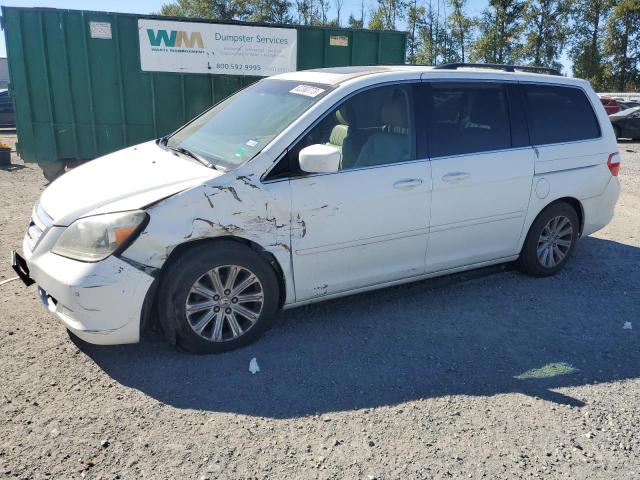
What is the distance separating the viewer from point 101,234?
345 cm

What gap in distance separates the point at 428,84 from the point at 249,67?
5.78 metres

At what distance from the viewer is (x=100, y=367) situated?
12.1ft

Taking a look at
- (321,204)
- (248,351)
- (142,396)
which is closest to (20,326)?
(142,396)

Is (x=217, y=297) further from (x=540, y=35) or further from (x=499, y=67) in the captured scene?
(x=540, y=35)

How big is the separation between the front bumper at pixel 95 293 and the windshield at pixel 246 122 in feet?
3.17

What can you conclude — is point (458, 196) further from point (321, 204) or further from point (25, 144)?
point (25, 144)

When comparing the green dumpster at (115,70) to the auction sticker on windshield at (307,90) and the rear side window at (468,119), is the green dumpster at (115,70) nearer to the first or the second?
the auction sticker on windshield at (307,90)

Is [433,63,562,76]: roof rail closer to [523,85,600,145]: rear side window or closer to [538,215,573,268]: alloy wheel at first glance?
[523,85,600,145]: rear side window

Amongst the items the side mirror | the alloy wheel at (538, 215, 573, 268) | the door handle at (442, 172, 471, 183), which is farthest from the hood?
the alloy wheel at (538, 215, 573, 268)

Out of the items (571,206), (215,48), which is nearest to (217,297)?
(571,206)

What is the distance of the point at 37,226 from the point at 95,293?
80 cm

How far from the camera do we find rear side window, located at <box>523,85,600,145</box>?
16.6 ft

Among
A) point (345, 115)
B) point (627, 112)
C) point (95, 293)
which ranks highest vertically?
point (345, 115)

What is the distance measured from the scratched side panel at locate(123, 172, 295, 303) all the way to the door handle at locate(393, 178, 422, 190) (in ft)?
2.82
